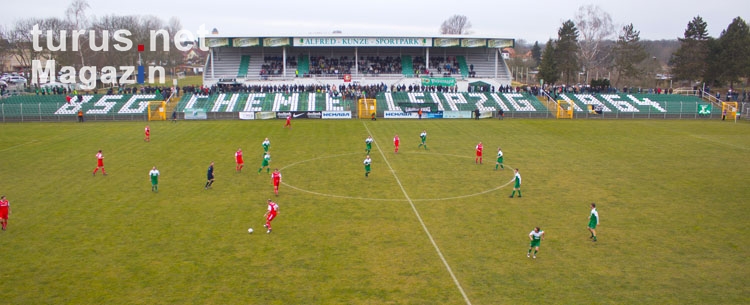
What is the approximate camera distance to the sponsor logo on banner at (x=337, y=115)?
199 feet

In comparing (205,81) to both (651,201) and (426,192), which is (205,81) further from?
(651,201)

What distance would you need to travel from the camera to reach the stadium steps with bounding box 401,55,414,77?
78.1 m

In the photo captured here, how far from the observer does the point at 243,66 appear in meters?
78.2

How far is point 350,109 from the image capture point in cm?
6281

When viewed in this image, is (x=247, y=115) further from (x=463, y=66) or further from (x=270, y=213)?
(x=270, y=213)

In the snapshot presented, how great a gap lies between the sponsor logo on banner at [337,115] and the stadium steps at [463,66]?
2403 cm

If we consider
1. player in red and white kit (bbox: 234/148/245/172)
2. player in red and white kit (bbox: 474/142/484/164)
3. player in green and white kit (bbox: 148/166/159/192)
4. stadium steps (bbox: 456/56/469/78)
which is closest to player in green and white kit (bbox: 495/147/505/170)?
player in red and white kit (bbox: 474/142/484/164)

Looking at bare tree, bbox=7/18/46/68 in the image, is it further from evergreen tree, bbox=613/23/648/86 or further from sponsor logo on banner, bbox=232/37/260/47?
evergreen tree, bbox=613/23/648/86

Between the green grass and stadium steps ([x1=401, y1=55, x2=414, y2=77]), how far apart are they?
41.3m

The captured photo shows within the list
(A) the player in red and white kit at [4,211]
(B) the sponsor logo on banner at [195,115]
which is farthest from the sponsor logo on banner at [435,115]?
(A) the player in red and white kit at [4,211]

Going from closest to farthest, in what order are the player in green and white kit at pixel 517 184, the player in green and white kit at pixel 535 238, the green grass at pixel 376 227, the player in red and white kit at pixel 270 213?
1. the green grass at pixel 376 227
2. the player in green and white kit at pixel 535 238
3. the player in red and white kit at pixel 270 213
4. the player in green and white kit at pixel 517 184

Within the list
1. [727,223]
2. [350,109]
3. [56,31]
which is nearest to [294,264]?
Answer: [727,223]

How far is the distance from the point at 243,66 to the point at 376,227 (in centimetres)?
6302

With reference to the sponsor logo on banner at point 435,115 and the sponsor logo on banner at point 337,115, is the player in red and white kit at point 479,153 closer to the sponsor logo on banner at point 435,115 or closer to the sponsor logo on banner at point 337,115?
the sponsor logo on banner at point 435,115
